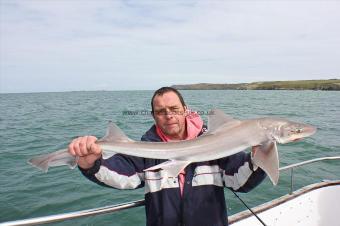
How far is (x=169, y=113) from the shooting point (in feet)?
11.3

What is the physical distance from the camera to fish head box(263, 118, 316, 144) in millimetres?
2807

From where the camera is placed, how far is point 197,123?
141 inches

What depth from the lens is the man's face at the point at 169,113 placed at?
347 cm

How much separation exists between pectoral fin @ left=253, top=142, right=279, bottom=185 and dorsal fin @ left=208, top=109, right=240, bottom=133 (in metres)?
0.33

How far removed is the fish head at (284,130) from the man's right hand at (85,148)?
1526mm

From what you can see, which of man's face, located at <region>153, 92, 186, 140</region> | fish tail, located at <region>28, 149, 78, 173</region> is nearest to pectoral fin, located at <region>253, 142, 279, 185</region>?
man's face, located at <region>153, 92, 186, 140</region>

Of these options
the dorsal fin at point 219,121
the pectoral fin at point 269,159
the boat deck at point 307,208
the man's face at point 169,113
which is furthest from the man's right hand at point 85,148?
the boat deck at point 307,208

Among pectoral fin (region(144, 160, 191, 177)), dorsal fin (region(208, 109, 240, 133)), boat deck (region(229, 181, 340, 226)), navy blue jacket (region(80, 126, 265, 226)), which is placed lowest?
boat deck (region(229, 181, 340, 226))

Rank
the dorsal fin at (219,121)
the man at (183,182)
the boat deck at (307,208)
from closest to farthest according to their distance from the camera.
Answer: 1. the dorsal fin at (219,121)
2. the man at (183,182)
3. the boat deck at (307,208)

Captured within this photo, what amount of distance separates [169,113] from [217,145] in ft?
2.54

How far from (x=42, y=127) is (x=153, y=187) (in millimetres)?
22667

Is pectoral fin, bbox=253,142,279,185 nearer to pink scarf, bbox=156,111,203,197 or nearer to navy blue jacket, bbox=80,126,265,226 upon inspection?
navy blue jacket, bbox=80,126,265,226

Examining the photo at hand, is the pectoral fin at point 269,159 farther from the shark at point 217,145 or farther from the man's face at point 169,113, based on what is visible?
the man's face at point 169,113

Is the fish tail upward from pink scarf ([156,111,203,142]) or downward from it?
downward
